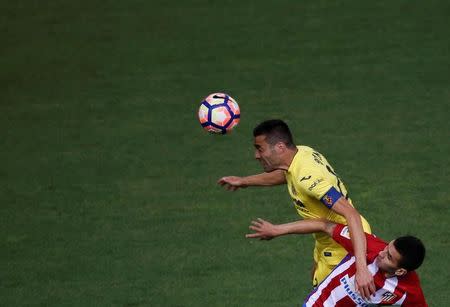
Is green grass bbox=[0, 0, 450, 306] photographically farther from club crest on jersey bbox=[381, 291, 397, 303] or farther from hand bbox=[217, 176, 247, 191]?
club crest on jersey bbox=[381, 291, 397, 303]

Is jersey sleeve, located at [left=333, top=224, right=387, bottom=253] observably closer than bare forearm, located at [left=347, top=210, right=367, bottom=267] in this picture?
No

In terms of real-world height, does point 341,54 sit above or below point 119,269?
above

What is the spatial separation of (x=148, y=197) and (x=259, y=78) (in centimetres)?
312

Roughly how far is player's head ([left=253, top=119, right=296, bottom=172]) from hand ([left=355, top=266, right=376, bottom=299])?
101cm

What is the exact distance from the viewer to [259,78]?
470 inches

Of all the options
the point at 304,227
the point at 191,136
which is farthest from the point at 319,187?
the point at 191,136

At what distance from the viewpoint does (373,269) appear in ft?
19.1

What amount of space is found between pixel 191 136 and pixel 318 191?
475cm

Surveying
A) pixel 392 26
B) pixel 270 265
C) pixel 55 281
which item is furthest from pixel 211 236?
pixel 392 26

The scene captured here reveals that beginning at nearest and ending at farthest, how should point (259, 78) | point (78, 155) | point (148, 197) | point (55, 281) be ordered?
point (55, 281) < point (148, 197) < point (78, 155) < point (259, 78)

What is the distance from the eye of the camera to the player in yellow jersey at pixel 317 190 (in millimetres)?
5742

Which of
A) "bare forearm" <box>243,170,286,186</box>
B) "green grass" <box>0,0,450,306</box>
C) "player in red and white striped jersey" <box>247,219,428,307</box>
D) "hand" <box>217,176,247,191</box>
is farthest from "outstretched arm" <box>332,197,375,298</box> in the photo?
"green grass" <box>0,0,450,306</box>

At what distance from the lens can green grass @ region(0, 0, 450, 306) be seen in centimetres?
816

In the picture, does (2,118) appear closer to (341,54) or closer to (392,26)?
(341,54)
